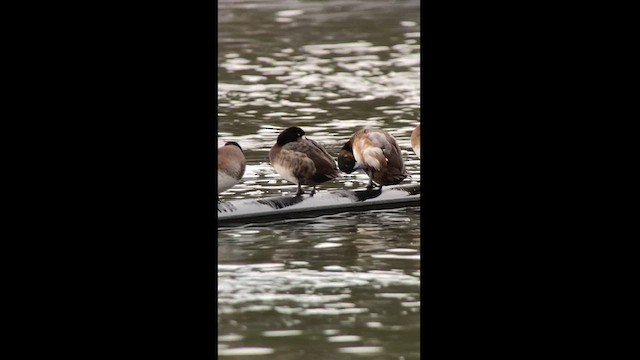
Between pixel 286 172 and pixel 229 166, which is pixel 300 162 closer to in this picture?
pixel 286 172

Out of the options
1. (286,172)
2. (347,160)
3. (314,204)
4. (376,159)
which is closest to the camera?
(314,204)

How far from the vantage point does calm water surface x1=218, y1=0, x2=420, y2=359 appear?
13.4 feet

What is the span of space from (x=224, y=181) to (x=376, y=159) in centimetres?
70

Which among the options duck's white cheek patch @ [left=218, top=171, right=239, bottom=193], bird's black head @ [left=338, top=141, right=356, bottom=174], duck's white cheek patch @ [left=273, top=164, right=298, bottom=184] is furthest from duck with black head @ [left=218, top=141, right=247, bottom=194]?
bird's black head @ [left=338, top=141, right=356, bottom=174]

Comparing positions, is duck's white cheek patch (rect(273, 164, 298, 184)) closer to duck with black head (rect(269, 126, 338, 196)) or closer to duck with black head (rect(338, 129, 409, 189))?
duck with black head (rect(269, 126, 338, 196))

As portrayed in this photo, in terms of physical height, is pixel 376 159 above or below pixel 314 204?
above

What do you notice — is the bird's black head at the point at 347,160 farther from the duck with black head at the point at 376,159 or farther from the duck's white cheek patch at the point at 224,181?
the duck's white cheek patch at the point at 224,181


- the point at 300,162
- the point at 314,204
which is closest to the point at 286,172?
the point at 300,162

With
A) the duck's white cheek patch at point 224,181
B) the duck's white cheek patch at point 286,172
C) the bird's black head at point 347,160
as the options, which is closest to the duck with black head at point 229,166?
the duck's white cheek patch at point 224,181

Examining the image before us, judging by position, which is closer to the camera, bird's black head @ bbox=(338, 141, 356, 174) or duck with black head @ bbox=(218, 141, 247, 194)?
duck with black head @ bbox=(218, 141, 247, 194)

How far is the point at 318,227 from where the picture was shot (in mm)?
5617
